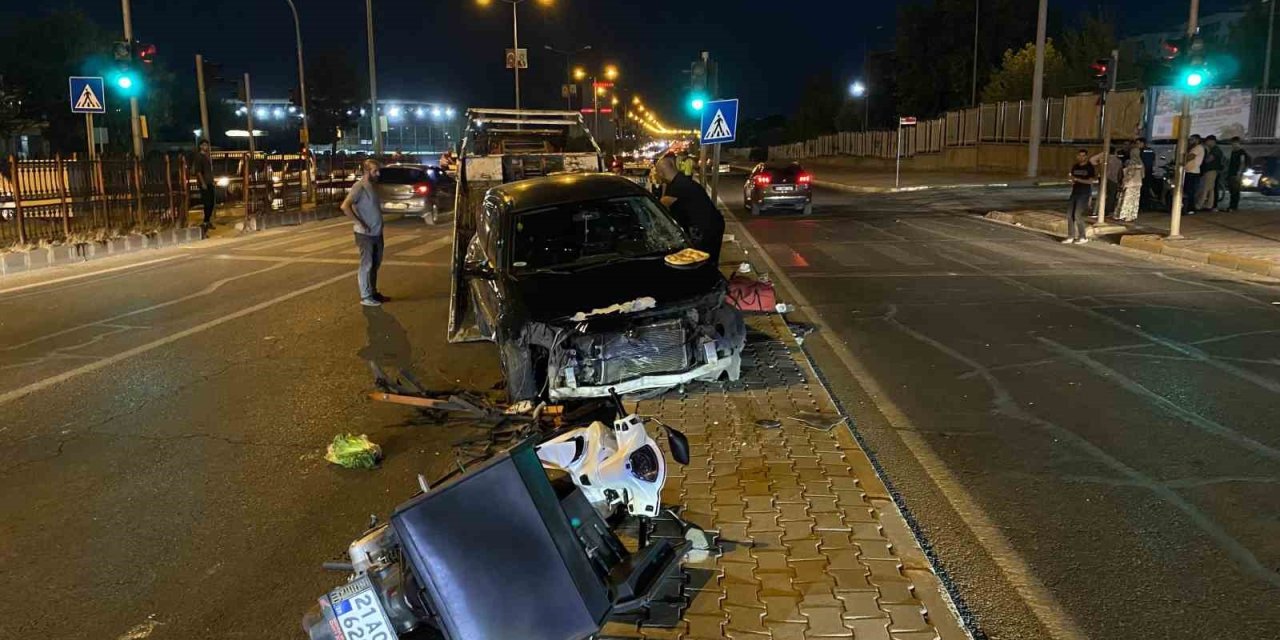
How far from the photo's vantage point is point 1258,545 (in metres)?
4.57

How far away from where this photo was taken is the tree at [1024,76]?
47281 mm

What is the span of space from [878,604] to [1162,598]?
50.7 inches

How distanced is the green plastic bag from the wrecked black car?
1141mm

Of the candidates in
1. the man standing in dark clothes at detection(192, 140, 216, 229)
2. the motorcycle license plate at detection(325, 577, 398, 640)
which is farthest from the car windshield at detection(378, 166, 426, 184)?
the motorcycle license plate at detection(325, 577, 398, 640)

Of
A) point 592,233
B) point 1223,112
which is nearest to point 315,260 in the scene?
point 592,233

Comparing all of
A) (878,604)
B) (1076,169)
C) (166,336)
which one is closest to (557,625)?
(878,604)

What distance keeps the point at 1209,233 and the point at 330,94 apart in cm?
7050

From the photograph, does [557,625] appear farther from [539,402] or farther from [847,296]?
[847,296]

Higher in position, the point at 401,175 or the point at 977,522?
the point at 401,175

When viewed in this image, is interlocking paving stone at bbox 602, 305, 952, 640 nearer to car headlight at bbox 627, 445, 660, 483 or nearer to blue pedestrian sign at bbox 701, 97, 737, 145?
car headlight at bbox 627, 445, 660, 483

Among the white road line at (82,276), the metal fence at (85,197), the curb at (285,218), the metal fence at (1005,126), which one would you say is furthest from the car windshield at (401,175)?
the metal fence at (1005,126)

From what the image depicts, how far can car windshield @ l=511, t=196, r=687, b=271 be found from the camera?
306 inches

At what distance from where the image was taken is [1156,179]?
22.2 meters

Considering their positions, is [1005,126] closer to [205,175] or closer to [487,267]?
[205,175]
